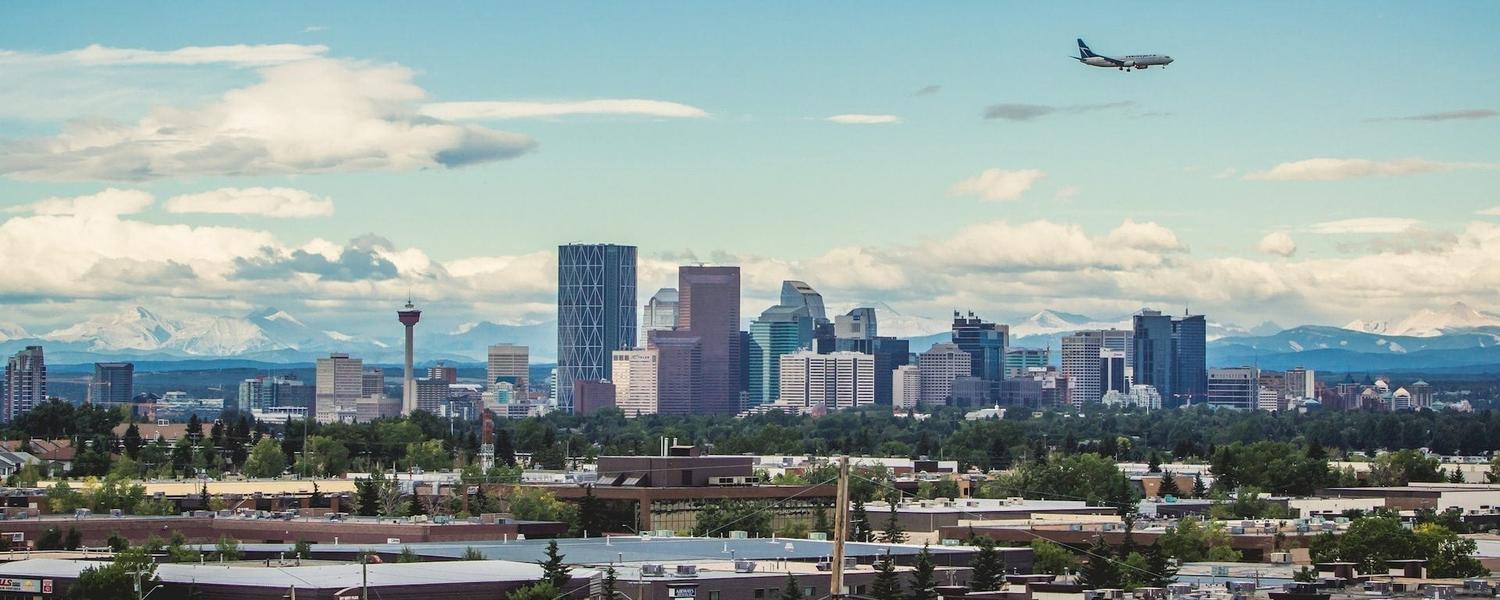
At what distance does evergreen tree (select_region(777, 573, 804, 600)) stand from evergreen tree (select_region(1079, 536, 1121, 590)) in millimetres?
11120

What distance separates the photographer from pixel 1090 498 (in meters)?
188

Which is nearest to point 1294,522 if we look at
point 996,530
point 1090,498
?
point 996,530

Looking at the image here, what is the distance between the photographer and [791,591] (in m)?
87.2

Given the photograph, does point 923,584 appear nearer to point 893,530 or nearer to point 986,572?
point 986,572

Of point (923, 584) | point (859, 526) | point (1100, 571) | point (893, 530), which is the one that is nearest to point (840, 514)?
point (923, 584)

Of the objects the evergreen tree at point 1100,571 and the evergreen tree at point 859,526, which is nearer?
the evergreen tree at point 1100,571

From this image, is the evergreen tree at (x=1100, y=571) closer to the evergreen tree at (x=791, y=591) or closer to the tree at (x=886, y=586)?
the tree at (x=886, y=586)

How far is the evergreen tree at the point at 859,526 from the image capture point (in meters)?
132

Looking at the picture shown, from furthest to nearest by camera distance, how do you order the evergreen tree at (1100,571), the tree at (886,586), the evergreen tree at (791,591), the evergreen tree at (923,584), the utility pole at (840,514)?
the evergreen tree at (1100,571), the evergreen tree at (923,584), the tree at (886,586), the evergreen tree at (791,591), the utility pole at (840,514)

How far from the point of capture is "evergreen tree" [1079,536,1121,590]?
9769 cm

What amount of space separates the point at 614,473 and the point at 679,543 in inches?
1833

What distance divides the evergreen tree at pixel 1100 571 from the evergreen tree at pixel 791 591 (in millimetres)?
11120

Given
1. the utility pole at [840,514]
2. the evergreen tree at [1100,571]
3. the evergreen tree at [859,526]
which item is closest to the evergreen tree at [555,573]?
the evergreen tree at [1100,571]

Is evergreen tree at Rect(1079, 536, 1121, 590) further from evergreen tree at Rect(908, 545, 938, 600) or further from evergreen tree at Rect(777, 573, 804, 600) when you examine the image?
evergreen tree at Rect(777, 573, 804, 600)
